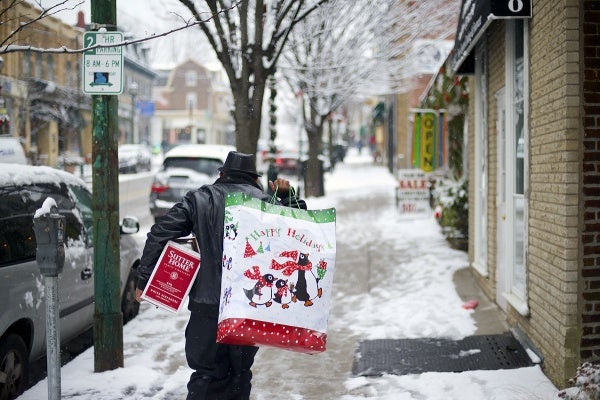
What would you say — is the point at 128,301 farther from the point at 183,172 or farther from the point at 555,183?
the point at 183,172

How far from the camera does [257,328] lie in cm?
384

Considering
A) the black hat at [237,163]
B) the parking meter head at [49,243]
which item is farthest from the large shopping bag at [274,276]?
the parking meter head at [49,243]

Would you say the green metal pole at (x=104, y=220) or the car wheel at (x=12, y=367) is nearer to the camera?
the car wheel at (x=12, y=367)

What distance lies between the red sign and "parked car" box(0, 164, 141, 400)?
4.68 ft

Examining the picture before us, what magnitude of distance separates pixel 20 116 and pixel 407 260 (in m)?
10.4

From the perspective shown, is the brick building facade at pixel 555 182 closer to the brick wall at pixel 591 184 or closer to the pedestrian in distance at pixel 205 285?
the brick wall at pixel 591 184

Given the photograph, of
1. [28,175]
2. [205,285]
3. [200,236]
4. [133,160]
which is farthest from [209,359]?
[133,160]

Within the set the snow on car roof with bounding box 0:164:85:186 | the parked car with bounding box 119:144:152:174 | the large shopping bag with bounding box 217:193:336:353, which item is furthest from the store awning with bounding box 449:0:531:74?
the parked car with bounding box 119:144:152:174

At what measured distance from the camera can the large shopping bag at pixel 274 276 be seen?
152 inches

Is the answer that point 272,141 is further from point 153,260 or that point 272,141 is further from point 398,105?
point 398,105

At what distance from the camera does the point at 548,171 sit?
5316 mm

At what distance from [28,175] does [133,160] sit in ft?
104

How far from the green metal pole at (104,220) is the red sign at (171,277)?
6.30 feet

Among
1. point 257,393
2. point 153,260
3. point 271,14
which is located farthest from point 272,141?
point 153,260
